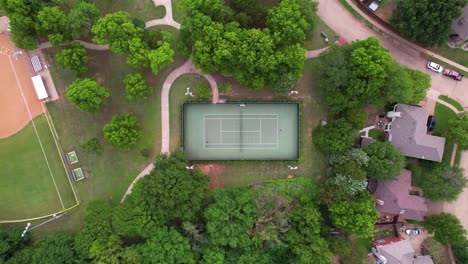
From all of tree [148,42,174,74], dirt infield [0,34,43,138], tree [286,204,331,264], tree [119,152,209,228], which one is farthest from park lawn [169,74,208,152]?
tree [286,204,331,264]

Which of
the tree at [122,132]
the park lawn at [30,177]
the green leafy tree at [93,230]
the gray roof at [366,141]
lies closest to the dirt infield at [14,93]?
the park lawn at [30,177]

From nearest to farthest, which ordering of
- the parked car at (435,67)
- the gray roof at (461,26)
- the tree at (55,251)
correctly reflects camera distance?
the tree at (55,251), the gray roof at (461,26), the parked car at (435,67)

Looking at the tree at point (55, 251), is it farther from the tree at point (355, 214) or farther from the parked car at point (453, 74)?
the parked car at point (453, 74)

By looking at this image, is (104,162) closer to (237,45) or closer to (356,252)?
(237,45)

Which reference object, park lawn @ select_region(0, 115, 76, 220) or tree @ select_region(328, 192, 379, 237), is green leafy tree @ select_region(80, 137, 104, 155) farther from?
tree @ select_region(328, 192, 379, 237)

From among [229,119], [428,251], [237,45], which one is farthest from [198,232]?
[428,251]

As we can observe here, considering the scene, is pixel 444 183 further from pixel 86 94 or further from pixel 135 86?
pixel 86 94
